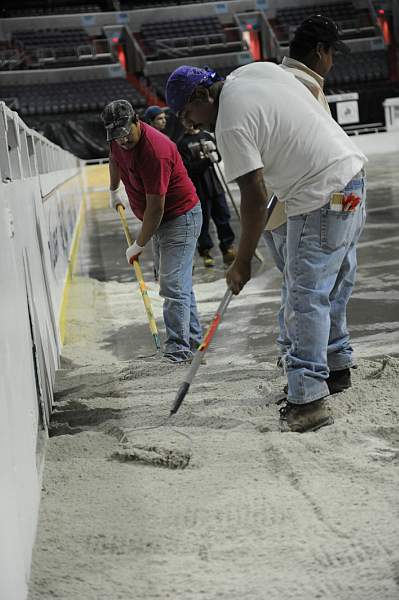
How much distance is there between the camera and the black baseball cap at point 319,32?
3.66m

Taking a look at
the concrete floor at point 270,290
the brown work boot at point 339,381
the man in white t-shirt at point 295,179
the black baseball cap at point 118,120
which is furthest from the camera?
the concrete floor at point 270,290

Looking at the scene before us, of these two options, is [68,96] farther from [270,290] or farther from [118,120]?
[118,120]

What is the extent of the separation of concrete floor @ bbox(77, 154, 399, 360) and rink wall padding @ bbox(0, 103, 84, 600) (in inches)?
43.1

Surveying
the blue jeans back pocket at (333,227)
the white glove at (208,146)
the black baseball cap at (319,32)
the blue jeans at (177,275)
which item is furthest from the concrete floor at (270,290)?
the black baseball cap at (319,32)

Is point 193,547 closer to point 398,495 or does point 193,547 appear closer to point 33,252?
point 398,495

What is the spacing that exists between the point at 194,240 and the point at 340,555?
2.86m

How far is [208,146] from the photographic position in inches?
313

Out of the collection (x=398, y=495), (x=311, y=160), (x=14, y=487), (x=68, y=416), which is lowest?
(x=68, y=416)

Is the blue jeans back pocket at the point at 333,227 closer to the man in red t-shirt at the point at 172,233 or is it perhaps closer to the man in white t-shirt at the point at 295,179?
the man in white t-shirt at the point at 295,179

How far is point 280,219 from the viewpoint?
12.9 feet

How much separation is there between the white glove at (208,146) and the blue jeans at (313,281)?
4588mm

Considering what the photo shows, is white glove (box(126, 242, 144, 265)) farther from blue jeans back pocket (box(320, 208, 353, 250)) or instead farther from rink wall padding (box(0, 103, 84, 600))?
blue jeans back pocket (box(320, 208, 353, 250))

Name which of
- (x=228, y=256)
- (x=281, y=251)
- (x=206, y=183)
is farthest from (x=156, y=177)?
(x=228, y=256)

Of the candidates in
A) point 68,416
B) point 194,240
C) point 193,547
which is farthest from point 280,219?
point 193,547
